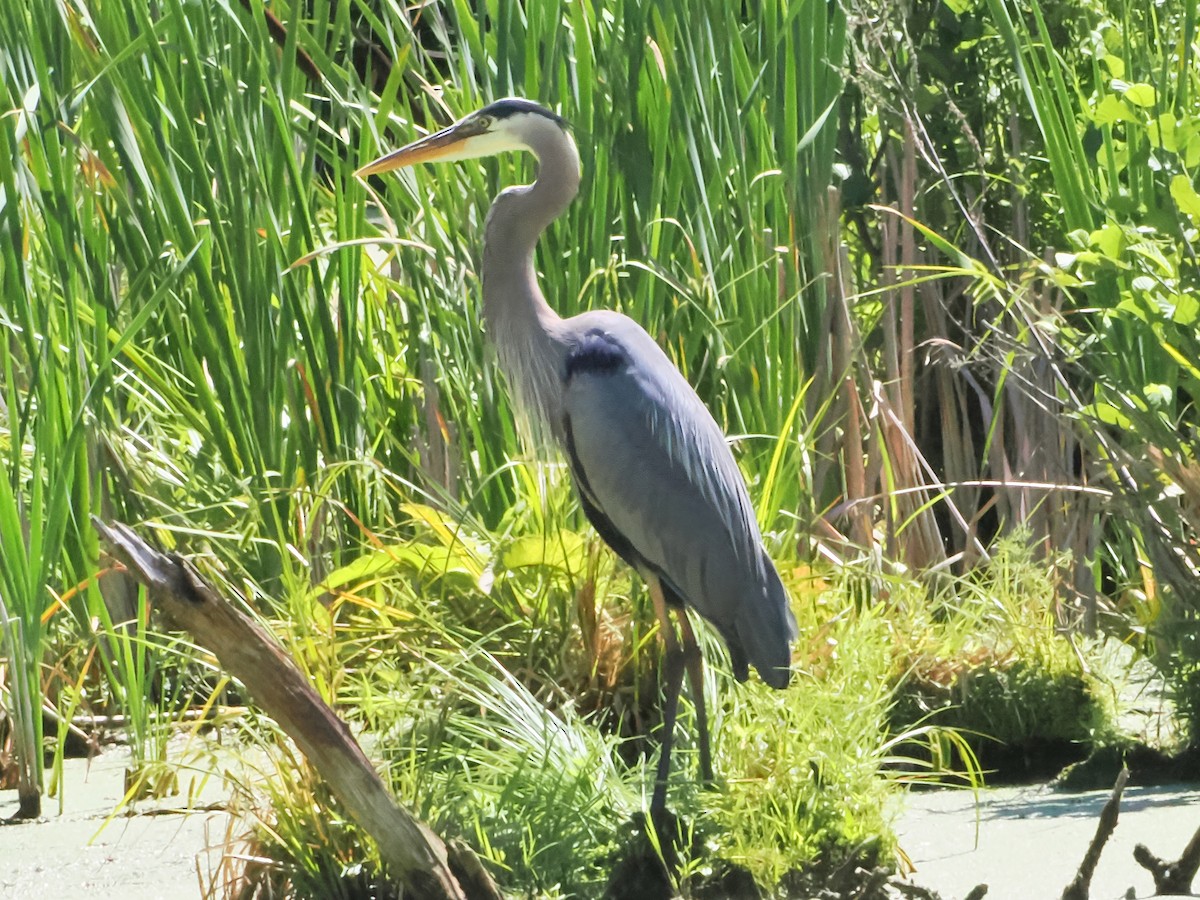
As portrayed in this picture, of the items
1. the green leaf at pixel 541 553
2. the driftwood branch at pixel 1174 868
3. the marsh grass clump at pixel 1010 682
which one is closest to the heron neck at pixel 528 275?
the green leaf at pixel 541 553

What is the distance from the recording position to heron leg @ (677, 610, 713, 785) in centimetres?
270

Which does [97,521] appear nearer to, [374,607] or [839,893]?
[839,893]

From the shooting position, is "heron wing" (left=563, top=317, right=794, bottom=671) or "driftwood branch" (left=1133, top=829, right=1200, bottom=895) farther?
"heron wing" (left=563, top=317, right=794, bottom=671)

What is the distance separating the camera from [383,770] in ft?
8.40

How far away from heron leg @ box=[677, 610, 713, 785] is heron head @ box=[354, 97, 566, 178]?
3.29 feet

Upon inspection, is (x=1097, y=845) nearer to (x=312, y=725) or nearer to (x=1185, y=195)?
(x=312, y=725)

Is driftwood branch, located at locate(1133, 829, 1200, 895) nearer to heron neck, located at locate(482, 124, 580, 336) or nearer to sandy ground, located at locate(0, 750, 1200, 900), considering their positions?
sandy ground, located at locate(0, 750, 1200, 900)

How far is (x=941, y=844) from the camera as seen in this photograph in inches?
109


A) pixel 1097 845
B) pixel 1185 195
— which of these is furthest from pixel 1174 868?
pixel 1185 195

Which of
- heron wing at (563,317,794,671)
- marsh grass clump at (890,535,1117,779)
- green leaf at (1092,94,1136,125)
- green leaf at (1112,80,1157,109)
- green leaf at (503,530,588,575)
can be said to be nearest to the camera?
green leaf at (1112,80,1157,109)

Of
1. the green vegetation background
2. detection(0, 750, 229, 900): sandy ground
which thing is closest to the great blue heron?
the green vegetation background

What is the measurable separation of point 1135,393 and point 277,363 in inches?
74.7

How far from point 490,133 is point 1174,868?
6.22 ft

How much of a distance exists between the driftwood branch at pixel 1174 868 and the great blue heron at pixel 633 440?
0.74 m
